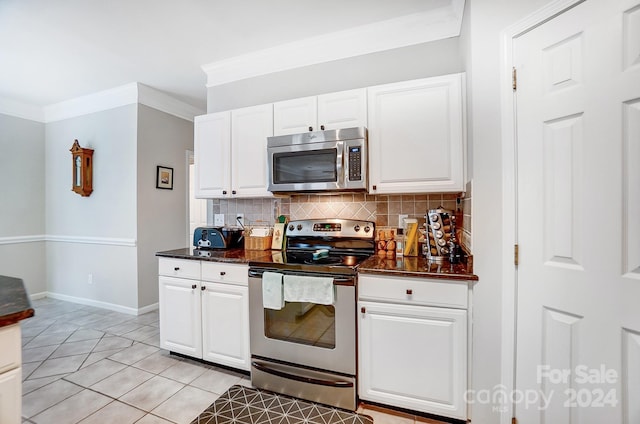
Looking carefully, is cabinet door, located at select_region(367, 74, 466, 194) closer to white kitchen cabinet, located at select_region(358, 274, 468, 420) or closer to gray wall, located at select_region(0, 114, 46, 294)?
white kitchen cabinet, located at select_region(358, 274, 468, 420)

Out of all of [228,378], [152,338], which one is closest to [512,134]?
[228,378]

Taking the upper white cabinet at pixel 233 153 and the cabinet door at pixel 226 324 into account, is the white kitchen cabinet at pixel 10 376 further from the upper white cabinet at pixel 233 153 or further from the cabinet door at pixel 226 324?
the upper white cabinet at pixel 233 153

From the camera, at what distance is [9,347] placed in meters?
0.94

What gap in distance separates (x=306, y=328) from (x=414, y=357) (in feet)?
2.21

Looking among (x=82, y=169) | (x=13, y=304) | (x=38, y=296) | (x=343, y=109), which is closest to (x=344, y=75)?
(x=343, y=109)

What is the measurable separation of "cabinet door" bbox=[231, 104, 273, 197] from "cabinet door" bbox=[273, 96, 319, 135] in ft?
0.21

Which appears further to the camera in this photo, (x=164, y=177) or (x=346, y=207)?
(x=164, y=177)

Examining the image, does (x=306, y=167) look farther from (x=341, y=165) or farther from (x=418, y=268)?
(x=418, y=268)

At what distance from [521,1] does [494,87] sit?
0.39 metres

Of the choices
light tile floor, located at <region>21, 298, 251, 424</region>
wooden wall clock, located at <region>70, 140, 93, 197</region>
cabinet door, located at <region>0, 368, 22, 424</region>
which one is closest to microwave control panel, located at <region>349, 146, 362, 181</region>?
Result: light tile floor, located at <region>21, 298, 251, 424</region>

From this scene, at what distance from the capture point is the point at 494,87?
4.88 ft

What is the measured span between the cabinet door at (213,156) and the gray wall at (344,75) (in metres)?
0.37

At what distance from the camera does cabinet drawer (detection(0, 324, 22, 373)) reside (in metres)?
0.91

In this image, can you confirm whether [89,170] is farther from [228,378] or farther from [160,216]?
[228,378]
